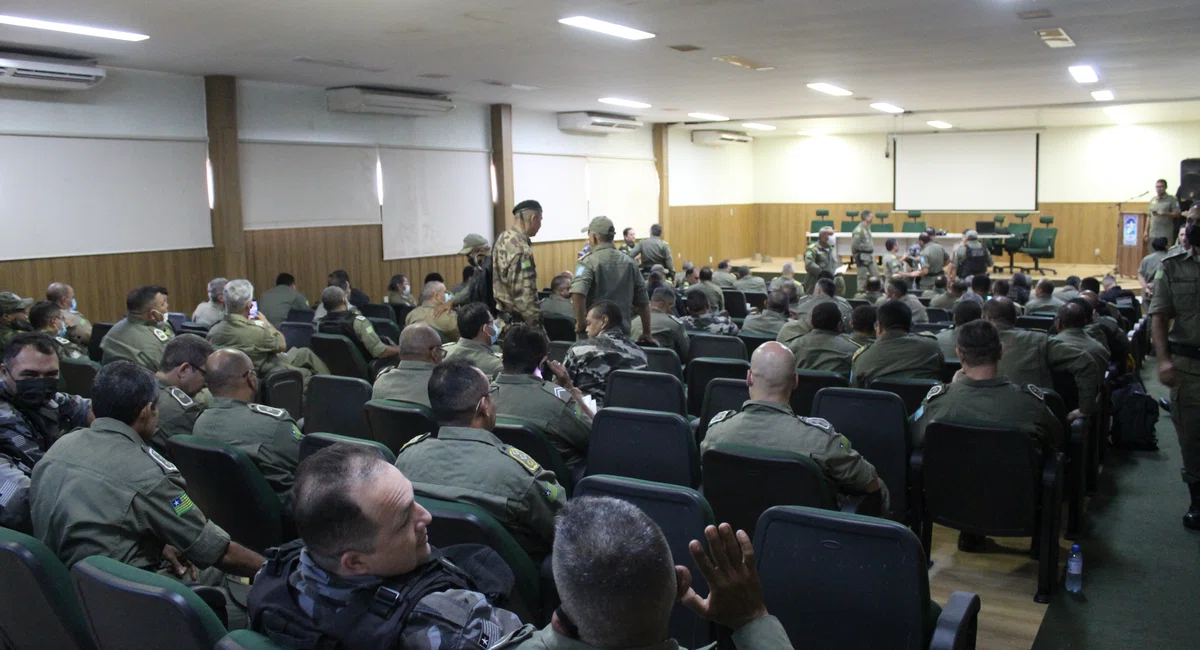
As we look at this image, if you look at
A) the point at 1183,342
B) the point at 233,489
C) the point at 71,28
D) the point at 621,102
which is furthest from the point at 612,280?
the point at 621,102

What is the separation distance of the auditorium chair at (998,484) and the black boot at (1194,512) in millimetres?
1314

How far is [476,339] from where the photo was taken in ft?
16.6

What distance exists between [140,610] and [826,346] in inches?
165

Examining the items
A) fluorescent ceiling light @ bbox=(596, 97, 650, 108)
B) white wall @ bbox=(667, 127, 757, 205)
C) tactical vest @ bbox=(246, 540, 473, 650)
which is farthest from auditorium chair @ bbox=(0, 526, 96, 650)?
white wall @ bbox=(667, 127, 757, 205)

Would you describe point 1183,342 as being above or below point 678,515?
above

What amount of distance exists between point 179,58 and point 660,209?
1126 centimetres

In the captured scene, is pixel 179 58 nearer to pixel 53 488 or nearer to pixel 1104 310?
pixel 53 488

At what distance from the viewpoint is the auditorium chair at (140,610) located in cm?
184

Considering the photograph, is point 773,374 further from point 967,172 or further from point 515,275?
point 967,172

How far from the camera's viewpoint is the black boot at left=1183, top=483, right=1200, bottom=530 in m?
4.55

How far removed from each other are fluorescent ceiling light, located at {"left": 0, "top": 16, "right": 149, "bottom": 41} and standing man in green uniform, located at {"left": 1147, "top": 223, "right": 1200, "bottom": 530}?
7803 millimetres

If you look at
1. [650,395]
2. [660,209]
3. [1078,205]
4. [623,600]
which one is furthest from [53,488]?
[1078,205]

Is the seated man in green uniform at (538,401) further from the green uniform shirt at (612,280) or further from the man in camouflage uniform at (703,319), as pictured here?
the man in camouflage uniform at (703,319)

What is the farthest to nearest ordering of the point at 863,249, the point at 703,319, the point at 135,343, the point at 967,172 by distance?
1. the point at 967,172
2. the point at 863,249
3. the point at 703,319
4. the point at 135,343
